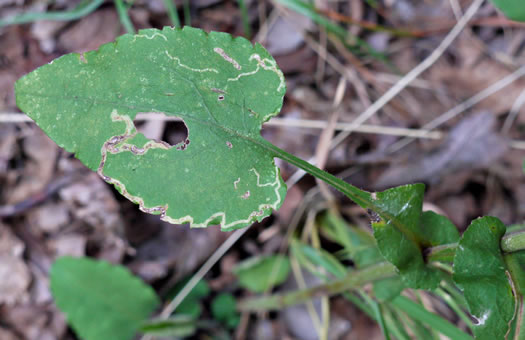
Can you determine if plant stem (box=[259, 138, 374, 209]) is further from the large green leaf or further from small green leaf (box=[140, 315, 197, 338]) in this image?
small green leaf (box=[140, 315, 197, 338])

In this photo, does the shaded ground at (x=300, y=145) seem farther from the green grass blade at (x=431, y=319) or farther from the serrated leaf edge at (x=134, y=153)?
the serrated leaf edge at (x=134, y=153)

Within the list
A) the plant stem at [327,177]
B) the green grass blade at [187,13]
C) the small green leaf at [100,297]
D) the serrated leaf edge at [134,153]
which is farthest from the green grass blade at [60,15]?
the plant stem at [327,177]

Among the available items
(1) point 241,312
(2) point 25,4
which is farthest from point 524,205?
(2) point 25,4

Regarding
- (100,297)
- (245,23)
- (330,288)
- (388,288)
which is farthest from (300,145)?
(100,297)

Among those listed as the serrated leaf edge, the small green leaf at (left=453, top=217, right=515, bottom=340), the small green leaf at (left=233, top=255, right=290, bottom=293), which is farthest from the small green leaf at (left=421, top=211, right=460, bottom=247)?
the small green leaf at (left=233, top=255, right=290, bottom=293)

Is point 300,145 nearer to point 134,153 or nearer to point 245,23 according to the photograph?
point 245,23

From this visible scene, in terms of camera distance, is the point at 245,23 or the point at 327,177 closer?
the point at 327,177

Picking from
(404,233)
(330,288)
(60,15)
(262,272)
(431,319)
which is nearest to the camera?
(404,233)
